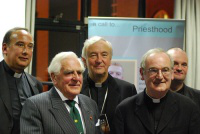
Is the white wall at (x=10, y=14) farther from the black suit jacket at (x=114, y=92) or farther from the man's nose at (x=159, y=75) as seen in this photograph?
the man's nose at (x=159, y=75)

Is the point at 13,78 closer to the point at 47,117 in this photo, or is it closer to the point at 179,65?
the point at 47,117

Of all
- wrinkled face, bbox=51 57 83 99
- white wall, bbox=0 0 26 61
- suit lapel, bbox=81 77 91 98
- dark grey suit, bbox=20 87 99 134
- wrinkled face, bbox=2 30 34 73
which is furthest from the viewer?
white wall, bbox=0 0 26 61

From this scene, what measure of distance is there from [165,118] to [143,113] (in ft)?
0.61

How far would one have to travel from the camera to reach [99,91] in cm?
324

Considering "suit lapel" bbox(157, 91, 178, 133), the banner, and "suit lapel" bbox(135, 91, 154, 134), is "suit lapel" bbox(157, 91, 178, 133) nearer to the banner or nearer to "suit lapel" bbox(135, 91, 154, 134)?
"suit lapel" bbox(135, 91, 154, 134)

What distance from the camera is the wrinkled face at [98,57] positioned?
313cm

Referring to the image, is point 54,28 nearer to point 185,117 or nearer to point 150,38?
point 150,38

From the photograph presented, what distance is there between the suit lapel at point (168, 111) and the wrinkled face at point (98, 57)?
0.71m

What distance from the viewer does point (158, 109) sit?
2723 millimetres

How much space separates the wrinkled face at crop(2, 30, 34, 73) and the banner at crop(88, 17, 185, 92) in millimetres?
1933

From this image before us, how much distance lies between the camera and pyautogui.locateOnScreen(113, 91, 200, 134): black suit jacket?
102 inches

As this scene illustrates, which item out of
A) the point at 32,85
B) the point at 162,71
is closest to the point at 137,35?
the point at 32,85

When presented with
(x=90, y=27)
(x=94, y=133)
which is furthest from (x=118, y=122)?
(x=90, y=27)

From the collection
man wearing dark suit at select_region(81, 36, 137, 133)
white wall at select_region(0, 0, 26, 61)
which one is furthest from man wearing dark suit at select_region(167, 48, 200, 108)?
white wall at select_region(0, 0, 26, 61)
